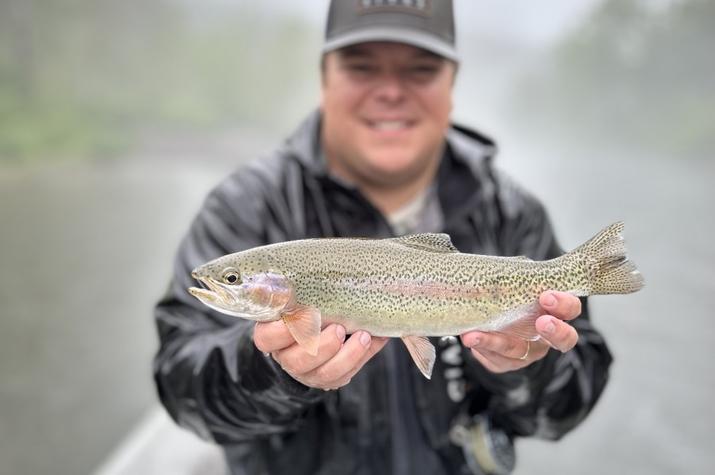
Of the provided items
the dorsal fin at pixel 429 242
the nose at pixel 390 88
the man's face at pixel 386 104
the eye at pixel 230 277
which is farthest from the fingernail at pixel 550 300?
the nose at pixel 390 88

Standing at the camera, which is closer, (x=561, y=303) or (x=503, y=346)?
(x=561, y=303)

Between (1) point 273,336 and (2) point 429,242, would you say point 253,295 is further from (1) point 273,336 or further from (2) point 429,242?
(2) point 429,242

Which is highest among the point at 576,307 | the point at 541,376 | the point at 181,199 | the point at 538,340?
the point at 576,307

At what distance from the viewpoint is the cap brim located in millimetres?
2586

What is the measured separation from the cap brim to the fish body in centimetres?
105

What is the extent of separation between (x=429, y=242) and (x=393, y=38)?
1037 mm

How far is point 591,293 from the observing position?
1953 mm

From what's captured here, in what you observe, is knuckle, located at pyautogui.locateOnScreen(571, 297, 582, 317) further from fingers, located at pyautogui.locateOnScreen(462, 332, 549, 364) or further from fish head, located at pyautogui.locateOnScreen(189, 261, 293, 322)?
fish head, located at pyautogui.locateOnScreen(189, 261, 293, 322)

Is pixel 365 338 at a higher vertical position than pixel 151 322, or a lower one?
higher

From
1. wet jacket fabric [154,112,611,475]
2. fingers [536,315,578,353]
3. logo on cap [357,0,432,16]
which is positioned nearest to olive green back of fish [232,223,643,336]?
fingers [536,315,578,353]

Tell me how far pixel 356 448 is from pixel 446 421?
0.44 metres

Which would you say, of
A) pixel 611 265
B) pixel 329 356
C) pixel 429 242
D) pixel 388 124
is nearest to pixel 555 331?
pixel 611 265

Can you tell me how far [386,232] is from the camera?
2.84 m

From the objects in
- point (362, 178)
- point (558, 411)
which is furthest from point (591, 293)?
point (362, 178)
